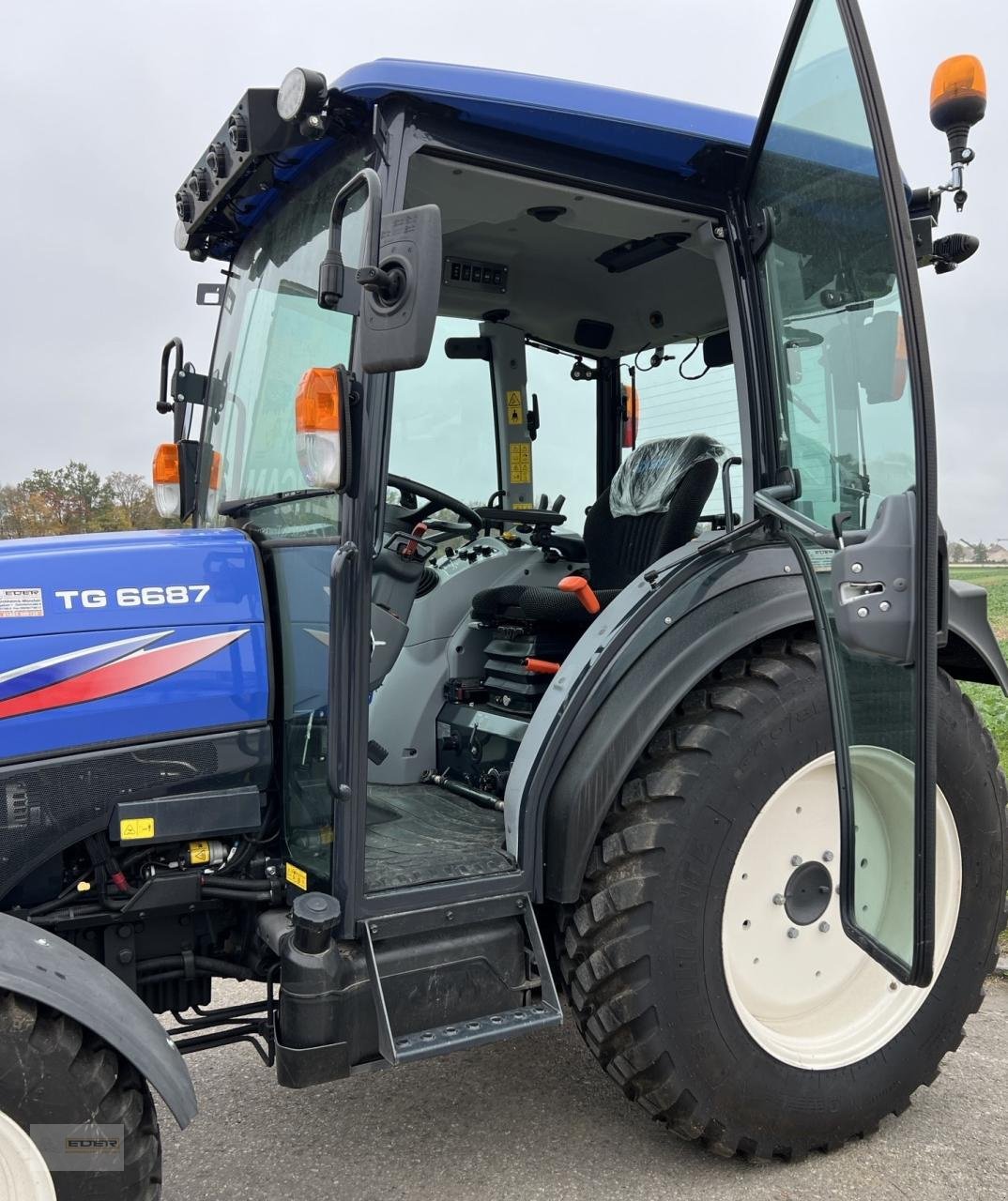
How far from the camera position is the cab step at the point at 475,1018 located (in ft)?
7.14

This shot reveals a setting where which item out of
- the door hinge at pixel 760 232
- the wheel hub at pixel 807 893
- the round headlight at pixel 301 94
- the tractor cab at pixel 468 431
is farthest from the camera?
the wheel hub at pixel 807 893

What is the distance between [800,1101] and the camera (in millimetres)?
2535

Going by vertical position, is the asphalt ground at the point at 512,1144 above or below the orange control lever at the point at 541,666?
below

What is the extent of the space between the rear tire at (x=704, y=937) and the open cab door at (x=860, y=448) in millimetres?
283

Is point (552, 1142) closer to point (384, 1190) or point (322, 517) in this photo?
point (384, 1190)

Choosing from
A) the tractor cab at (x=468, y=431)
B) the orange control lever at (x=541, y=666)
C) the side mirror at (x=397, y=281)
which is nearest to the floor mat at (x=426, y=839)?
the tractor cab at (x=468, y=431)

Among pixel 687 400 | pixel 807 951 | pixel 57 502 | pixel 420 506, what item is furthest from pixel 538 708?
pixel 57 502

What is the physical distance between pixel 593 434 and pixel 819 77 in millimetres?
2039

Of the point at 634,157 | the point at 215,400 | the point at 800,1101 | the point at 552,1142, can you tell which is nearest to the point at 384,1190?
the point at 552,1142

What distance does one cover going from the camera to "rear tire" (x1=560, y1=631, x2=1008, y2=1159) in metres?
2.37

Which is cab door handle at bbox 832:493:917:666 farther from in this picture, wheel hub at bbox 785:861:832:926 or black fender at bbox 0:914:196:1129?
black fender at bbox 0:914:196:1129

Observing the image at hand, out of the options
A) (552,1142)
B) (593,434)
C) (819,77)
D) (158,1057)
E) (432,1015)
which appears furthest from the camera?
(593,434)

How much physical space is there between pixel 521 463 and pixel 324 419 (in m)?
1.85

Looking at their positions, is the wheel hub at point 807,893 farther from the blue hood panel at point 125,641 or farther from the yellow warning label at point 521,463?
the yellow warning label at point 521,463
